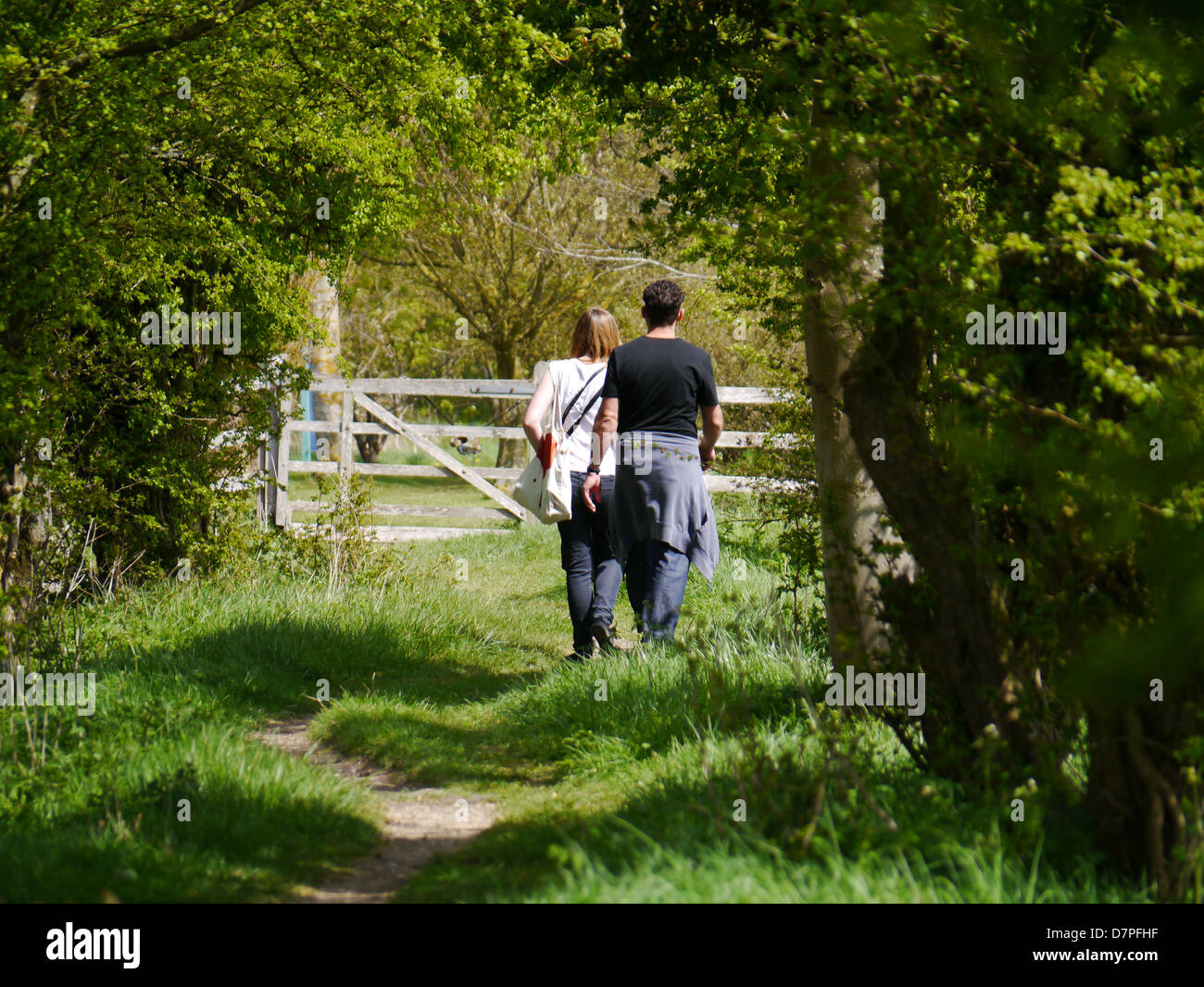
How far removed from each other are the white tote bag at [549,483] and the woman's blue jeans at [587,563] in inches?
4.3

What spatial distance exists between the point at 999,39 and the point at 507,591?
24.7 feet

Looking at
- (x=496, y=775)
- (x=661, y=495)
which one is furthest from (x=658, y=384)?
(x=496, y=775)

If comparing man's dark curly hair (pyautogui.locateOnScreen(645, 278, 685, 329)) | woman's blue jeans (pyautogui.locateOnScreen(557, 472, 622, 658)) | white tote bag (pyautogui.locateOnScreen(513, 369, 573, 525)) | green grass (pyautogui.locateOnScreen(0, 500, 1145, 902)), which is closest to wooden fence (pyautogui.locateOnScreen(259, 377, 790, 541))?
green grass (pyautogui.locateOnScreen(0, 500, 1145, 902))

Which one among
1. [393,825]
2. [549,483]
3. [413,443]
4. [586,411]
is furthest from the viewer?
[413,443]

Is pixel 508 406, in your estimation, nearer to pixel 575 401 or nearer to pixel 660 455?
pixel 575 401

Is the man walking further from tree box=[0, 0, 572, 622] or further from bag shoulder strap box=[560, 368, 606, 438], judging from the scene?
tree box=[0, 0, 572, 622]

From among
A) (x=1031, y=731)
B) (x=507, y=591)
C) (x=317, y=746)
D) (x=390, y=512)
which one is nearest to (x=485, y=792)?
(x=317, y=746)

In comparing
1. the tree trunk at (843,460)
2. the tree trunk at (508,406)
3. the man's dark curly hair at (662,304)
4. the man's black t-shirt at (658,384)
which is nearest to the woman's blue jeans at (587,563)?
the man's black t-shirt at (658,384)

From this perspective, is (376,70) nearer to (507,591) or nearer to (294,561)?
(294,561)

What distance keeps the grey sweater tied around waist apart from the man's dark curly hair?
67 cm

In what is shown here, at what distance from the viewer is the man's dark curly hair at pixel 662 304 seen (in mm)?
6543

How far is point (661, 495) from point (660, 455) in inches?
8.9

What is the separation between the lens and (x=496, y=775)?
511cm

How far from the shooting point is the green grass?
3.24 meters
